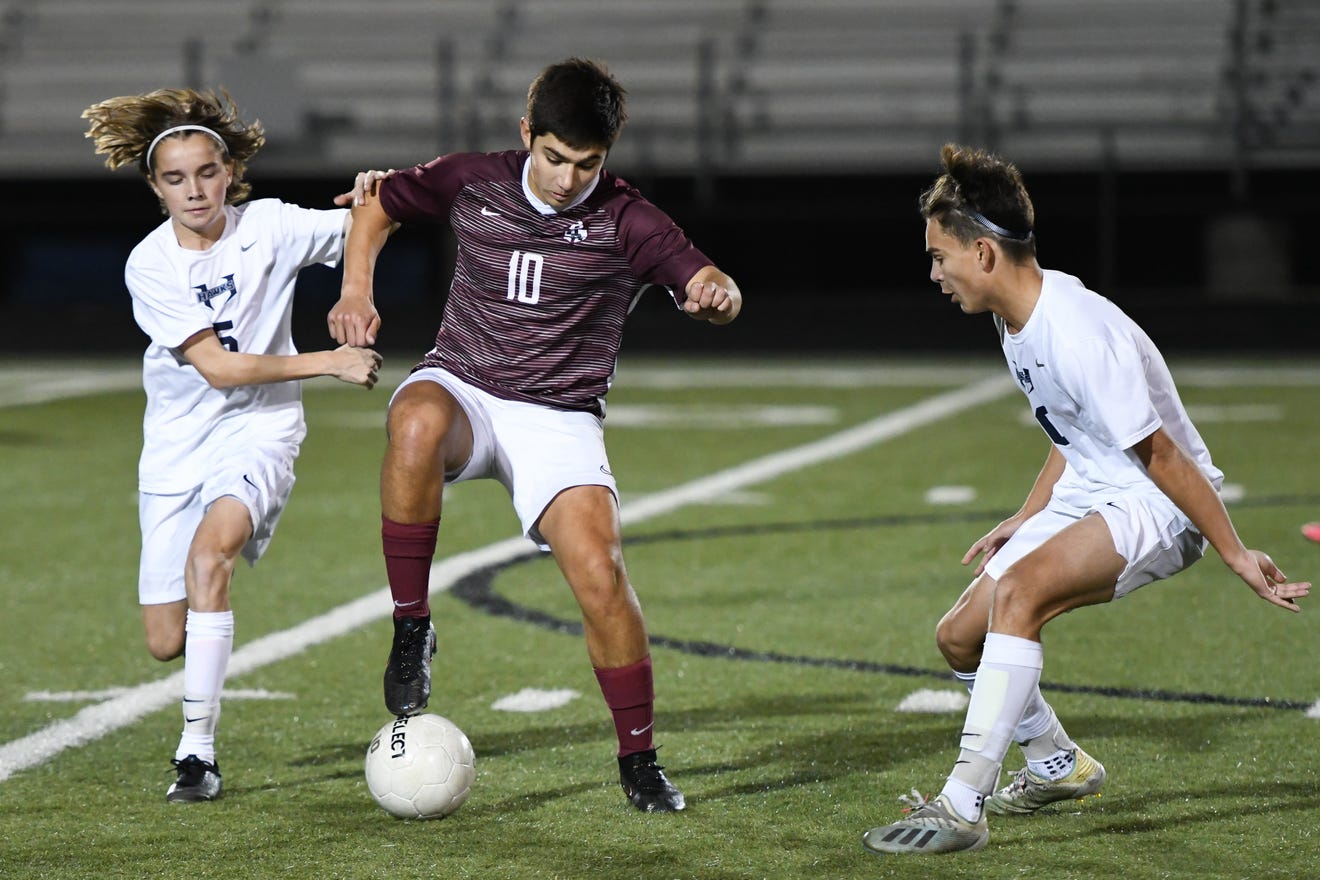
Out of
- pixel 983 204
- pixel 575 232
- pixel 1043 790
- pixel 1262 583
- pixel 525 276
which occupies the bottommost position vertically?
pixel 1043 790

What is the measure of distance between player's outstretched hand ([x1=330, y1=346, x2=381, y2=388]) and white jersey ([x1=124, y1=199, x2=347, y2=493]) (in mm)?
547

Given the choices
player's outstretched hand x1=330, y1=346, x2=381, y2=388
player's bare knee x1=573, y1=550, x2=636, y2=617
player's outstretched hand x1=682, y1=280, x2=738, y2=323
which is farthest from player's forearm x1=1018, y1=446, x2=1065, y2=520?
player's outstretched hand x1=330, y1=346, x2=381, y2=388

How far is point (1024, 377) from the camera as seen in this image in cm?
401

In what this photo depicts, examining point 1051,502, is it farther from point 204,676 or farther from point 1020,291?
point 204,676

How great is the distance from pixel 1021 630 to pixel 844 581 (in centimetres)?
306

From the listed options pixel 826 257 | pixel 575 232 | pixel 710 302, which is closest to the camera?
pixel 710 302

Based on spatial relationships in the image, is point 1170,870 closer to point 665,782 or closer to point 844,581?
point 665,782

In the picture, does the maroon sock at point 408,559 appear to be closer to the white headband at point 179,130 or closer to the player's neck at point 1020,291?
the white headband at point 179,130

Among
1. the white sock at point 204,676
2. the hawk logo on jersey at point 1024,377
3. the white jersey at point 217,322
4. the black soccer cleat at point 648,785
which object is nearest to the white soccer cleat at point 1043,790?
the black soccer cleat at point 648,785

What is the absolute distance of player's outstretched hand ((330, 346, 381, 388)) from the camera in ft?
13.6

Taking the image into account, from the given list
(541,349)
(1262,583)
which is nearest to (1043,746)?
(1262,583)

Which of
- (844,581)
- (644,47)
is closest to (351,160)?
(644,47)

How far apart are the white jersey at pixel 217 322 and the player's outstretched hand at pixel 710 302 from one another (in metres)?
1.24

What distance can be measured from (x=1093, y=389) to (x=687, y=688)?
6.34 ft
